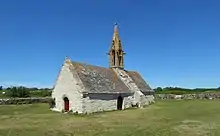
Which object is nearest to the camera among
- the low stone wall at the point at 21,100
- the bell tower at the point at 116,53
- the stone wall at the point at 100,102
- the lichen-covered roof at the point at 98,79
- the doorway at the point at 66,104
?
the stone wall at the point at 100,102

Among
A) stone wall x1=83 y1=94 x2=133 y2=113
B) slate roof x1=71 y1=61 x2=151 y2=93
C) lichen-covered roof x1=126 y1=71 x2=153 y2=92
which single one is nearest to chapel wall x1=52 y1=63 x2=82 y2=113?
→ stone wall x1=83 y1=94 x2=133 y2=113

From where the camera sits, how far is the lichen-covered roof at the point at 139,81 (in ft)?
160

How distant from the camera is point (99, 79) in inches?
1505

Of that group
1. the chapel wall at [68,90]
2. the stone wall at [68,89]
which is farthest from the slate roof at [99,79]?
the chapel wall at [68,90]

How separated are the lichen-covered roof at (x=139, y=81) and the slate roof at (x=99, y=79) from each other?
5186 millimetres

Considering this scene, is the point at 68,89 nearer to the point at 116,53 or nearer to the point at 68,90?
the point at 68,90

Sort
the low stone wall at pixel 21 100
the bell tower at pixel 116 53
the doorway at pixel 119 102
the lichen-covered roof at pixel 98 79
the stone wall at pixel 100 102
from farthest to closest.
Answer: the bell tower at pixel 116 53
the low stone wall at pixel 21 100
the doorway at pixel 119 102
the lichen-covered roof at pixel 98 79
the stone wall at pixel 100 102

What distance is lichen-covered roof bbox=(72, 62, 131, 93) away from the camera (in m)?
35.1

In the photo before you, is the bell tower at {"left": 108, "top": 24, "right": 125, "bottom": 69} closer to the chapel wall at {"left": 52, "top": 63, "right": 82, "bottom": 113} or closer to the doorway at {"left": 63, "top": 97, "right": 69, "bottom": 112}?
the chapel wall at {"left": 52, "top": 63, "right": 82, "bottom": 113}

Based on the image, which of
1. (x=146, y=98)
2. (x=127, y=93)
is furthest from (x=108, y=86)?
(x=146, y=98)

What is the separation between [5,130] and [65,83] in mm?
14351

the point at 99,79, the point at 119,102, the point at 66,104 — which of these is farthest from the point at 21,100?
the point at 119,102

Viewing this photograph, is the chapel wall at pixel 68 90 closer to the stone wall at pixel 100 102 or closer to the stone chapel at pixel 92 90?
the stone chapel at pixel 92 90

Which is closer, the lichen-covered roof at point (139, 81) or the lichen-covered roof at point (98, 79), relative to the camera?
the lichen-covered roof at point (98, 79)
